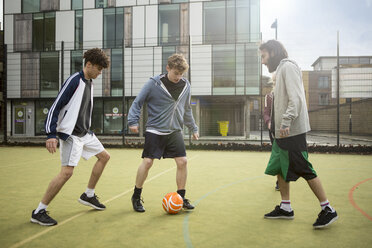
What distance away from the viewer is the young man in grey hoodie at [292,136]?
337 centimetres

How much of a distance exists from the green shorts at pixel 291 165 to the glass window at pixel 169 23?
68.0 feet

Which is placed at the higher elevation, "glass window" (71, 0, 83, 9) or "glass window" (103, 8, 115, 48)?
"glass window" (71, 0, 83, 9)

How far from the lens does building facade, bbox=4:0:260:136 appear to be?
21.3m

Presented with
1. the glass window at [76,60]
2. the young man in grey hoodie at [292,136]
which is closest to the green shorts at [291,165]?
the young man in grey hoodie at [292,136]

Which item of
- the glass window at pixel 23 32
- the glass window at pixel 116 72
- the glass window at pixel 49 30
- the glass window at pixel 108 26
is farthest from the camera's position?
the glass window at pixel 23 32

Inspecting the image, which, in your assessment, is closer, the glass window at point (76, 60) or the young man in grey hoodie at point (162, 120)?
the young man in grey hoodie at point (162, 120)

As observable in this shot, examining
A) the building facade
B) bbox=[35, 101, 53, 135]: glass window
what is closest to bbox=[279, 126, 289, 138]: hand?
the building facade

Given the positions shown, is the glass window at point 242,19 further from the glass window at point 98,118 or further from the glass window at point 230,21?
the glass window at point 98,118

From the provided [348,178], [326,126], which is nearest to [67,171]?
[348,178]

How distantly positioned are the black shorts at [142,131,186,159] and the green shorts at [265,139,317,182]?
46.3 inches

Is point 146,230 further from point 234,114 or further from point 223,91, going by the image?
point 234,114

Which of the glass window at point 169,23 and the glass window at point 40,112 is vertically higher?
the glass window at point 169,23

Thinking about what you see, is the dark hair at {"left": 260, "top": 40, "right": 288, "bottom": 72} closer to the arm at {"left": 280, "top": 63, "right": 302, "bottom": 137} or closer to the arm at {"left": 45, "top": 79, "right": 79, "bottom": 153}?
the arm at {"left": 280, "top": 63, "right": 302, "bottom": 137}

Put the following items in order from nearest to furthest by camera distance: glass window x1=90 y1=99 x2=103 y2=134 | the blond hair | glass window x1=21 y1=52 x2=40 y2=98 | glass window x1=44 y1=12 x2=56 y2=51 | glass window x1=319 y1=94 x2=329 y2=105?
the blond hair
glass window x1=21 y1=52 x2=40 y2=98
glass window x1=90 y1=99 x2=103 y2=134
glass window x1=44 y1=12 x2=56 y2=51
glass window x1=319 y1=94 x2=329 y2=105
